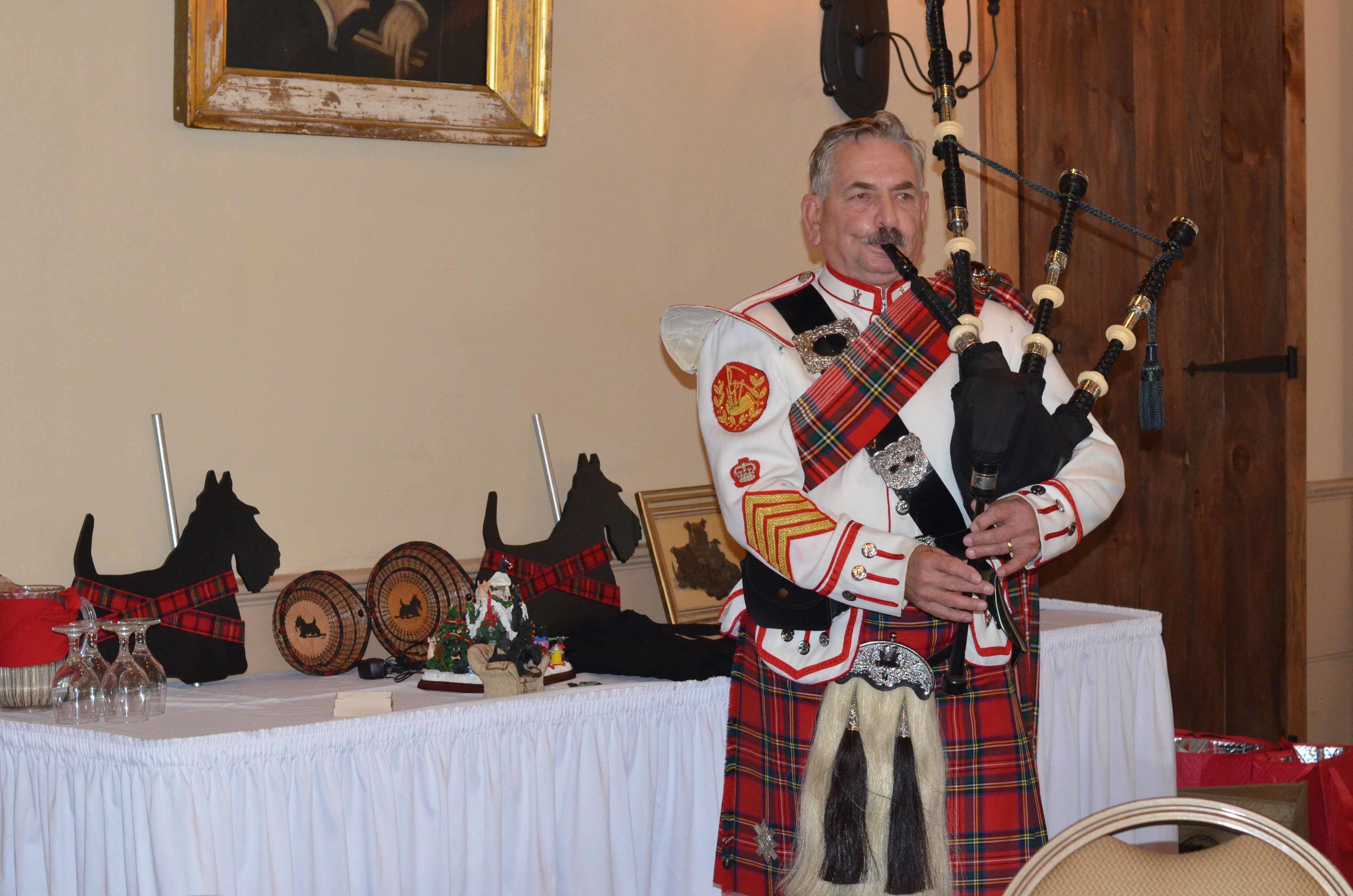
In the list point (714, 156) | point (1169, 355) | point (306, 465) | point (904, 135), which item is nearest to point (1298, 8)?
point (1169, 355)

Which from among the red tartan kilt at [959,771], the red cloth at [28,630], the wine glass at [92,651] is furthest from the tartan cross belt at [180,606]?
the red tartan kilt at [959,771]

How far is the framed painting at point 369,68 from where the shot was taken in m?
2.72

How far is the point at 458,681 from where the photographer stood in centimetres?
246

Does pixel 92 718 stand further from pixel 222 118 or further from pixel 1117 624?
pixel 1117 624

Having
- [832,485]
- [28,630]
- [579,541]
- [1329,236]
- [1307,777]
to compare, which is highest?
[1329,236]

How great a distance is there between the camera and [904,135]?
7.50ft

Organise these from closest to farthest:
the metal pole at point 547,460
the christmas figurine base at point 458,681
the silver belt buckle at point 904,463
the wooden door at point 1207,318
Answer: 1. the silver belt buckle at point 904,463
2. the christmas figurine base at point 458,681
3. the metal pole at point 547,460
4. the wooden door at point 1207,318

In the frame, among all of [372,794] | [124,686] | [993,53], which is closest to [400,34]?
[124,686]

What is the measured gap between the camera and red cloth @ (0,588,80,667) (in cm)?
225

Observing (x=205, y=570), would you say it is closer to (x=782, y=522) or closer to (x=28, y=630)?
(x=28, y=630)

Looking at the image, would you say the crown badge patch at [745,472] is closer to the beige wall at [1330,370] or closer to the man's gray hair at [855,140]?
the man's gray hair at [855,140]

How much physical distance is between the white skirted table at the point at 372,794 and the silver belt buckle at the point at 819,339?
649mm

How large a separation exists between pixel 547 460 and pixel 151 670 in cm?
108

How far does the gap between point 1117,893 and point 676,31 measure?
2.40m
